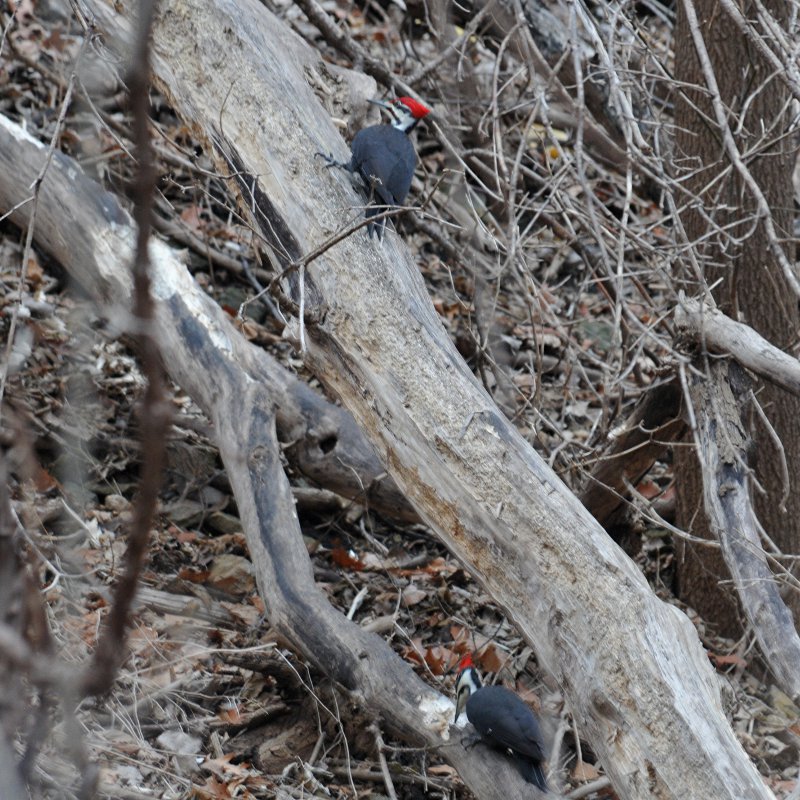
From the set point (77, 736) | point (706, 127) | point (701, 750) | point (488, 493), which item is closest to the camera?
point (77, 736)

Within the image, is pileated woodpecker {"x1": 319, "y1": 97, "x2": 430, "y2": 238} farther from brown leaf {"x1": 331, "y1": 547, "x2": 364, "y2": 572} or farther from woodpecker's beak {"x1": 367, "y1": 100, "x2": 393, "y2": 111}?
brown leaf {"x1": 331, "y1": 547, "x2": 364, "y2": 572}

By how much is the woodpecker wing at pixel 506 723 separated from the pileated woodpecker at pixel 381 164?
1.79m

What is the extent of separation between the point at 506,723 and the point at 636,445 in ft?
5.18

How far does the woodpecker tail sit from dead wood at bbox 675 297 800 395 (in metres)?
1.63

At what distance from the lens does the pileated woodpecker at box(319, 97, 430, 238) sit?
4.12m

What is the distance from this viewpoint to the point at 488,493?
3.59 meters

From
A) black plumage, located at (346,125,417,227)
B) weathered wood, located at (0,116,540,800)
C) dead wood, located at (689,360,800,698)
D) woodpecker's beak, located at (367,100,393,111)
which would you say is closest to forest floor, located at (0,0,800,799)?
weathered wood, located at (0,116,540,800)

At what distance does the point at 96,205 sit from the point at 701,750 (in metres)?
3.61

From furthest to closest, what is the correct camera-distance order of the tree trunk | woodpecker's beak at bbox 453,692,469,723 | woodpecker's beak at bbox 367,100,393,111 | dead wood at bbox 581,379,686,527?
the tree trunk
woodpecker's beak at bbox 367,100,393,111
dead wood at bbox 581,379,686,527
woodpecker's beak at bbox 453,692,469,723

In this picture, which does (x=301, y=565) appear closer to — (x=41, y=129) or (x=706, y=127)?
(x=706, y=127)

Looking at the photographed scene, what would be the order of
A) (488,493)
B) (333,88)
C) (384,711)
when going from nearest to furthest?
(488,493) < (384,711) < (333,88)

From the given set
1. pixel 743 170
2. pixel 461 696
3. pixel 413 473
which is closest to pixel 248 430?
pixel 413 473

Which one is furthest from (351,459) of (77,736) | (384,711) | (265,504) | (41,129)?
(77,736)

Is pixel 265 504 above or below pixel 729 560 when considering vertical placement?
below
